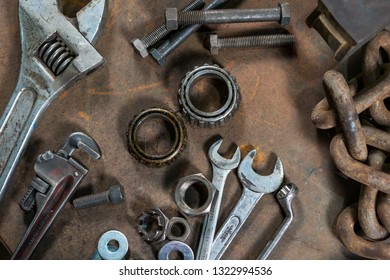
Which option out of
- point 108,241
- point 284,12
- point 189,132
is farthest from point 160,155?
point 284,12

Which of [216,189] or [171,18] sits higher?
[171,18]

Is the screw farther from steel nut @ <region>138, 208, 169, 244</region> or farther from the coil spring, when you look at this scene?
steel nut @ <region>138, 208, 169, 244</region>

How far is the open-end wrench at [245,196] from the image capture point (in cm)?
177

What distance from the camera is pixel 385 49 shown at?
173 cm

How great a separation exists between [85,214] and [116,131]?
1.02ft

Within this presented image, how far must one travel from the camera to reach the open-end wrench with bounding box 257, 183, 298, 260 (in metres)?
1.75

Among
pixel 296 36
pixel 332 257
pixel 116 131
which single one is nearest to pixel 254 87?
pixel 296 36

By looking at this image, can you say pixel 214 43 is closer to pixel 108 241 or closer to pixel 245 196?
pixel 245 196

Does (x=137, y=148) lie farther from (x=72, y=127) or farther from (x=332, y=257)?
(x=332, y=257)

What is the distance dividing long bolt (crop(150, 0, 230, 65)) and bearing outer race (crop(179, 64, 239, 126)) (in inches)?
4.4

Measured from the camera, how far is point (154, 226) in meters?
1.80

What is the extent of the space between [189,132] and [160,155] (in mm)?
142

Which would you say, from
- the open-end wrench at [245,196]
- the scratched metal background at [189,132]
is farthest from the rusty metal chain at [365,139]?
the open-end wrench at [245,196]

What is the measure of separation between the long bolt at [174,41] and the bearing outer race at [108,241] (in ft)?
2.02
